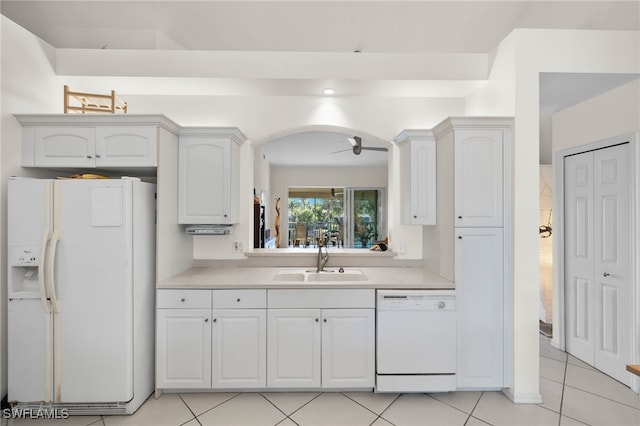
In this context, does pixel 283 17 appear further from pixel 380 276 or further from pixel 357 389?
pixel 357 389

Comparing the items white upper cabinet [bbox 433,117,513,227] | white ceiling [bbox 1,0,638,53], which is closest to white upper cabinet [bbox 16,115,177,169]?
white ceiling [bbox 1,0,638,53]

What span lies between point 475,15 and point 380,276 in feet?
7.00

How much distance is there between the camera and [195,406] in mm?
2283

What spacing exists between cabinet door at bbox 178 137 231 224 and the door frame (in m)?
3.12

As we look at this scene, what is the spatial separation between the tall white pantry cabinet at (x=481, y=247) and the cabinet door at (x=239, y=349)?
1.42 meters

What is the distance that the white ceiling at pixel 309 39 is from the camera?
2441 mm

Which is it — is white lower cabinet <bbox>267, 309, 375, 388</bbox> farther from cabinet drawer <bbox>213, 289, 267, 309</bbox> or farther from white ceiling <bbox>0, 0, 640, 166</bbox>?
white ceiling <bbox>0, 0, 640, 166</bbox>

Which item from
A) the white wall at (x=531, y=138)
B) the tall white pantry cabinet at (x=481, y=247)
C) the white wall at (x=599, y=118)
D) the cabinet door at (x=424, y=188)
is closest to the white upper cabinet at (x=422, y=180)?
the cabinet door at (x=424, y=188)

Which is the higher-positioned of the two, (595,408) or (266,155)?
(266,155)

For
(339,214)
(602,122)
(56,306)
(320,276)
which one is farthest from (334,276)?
(339,214)

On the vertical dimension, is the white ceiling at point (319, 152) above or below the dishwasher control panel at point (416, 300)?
above

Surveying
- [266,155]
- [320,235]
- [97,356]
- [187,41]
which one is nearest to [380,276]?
[320,235]

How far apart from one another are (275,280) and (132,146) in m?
1.43

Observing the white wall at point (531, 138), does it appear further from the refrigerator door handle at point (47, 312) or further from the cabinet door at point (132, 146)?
the refrigerator door handle at point (47, 312)
